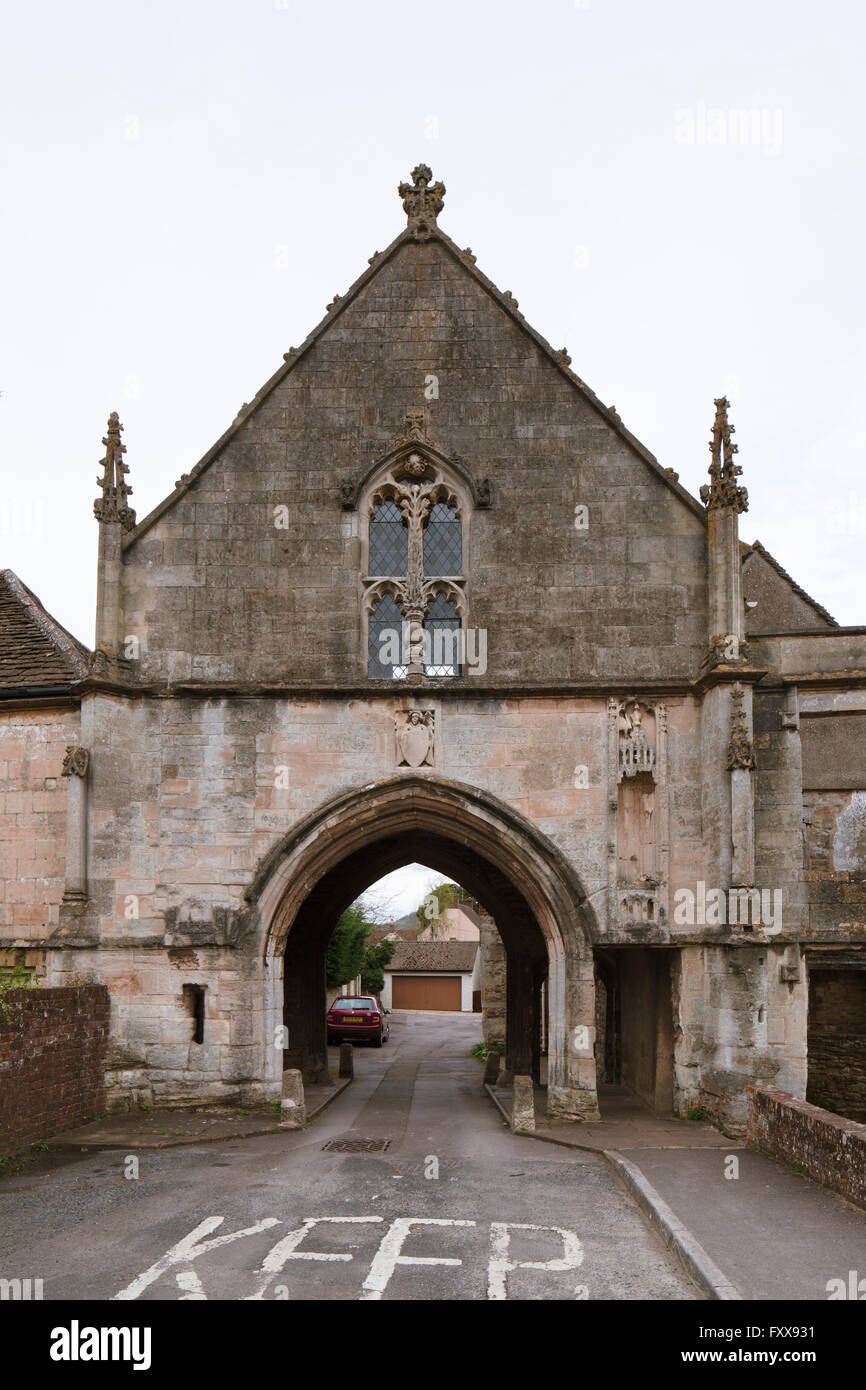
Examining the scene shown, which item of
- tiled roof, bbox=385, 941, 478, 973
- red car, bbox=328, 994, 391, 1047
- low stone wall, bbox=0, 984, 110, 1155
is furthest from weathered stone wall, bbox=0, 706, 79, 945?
tiled roof, bbox=385, 941, 478, 973

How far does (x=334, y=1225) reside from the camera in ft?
27.9

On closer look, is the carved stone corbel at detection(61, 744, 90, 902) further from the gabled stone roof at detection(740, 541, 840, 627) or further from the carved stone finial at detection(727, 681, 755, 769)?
the gabled stone roof at detection(740, 541, 840, 627)

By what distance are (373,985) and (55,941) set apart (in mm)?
36128

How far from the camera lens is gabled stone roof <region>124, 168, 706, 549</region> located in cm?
1455

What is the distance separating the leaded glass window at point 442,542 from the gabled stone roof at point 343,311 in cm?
237

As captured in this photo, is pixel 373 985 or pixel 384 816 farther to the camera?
pixel 373 985

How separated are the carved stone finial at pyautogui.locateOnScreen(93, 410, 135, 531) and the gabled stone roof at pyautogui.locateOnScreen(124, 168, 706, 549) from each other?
10.7 inches

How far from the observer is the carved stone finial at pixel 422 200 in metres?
15.4

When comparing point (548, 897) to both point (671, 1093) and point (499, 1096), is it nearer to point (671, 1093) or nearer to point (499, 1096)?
point (671, 1093)

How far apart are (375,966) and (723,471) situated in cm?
3554

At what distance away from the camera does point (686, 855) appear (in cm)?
1373

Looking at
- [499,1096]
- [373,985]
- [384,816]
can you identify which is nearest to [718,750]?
[384,816]

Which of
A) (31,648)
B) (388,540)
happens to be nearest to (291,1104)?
(31,648)

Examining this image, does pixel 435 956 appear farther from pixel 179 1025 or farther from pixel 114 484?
pixel 114 484
